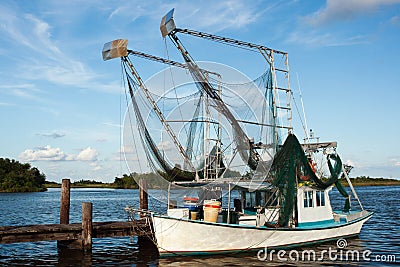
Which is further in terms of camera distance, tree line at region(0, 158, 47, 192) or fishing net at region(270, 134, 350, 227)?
tree line at region(0, 158, 47, 192)

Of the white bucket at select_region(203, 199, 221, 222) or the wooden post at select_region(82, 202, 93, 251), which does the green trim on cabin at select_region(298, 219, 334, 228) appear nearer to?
the white bucket at select_region(203, 199, 221, 222)

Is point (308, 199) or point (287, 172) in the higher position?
point (287, 172)

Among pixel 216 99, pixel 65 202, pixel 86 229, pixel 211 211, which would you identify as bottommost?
pixel 86 229

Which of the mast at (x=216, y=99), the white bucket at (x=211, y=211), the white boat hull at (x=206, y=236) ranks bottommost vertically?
the white boat hull at (x=206, y=236)

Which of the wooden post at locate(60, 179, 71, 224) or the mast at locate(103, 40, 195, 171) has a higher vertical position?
the mast at locate(103, 40, 195, 171)

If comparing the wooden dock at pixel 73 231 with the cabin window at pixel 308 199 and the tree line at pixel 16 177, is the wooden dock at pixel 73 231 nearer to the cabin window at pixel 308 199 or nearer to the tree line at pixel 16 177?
the cabin window at pixel 308 199

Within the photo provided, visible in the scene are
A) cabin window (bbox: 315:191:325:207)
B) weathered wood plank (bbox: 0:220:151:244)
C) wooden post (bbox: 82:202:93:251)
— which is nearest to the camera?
weathered wood plank (bbox: 0:220:151:244)

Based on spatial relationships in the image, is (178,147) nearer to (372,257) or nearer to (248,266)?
(248,266)

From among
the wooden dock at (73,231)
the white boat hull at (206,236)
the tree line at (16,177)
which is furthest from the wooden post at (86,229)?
the tree line at (16,177)

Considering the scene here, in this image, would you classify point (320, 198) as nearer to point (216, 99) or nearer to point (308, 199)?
point (308, 199)

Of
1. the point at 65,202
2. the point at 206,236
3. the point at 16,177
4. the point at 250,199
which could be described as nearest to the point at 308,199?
the point at 250,199

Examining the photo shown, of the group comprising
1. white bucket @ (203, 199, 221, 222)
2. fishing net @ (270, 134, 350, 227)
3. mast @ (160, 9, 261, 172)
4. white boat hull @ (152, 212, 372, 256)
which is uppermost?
mast @ (160, 9, 261, 172)

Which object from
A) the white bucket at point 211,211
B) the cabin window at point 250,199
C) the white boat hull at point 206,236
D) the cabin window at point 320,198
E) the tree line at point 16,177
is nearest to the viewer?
the white boat hull at point 206,236

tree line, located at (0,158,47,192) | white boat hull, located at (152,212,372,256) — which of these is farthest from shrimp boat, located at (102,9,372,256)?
tree line, located at (0,158,47,192)
